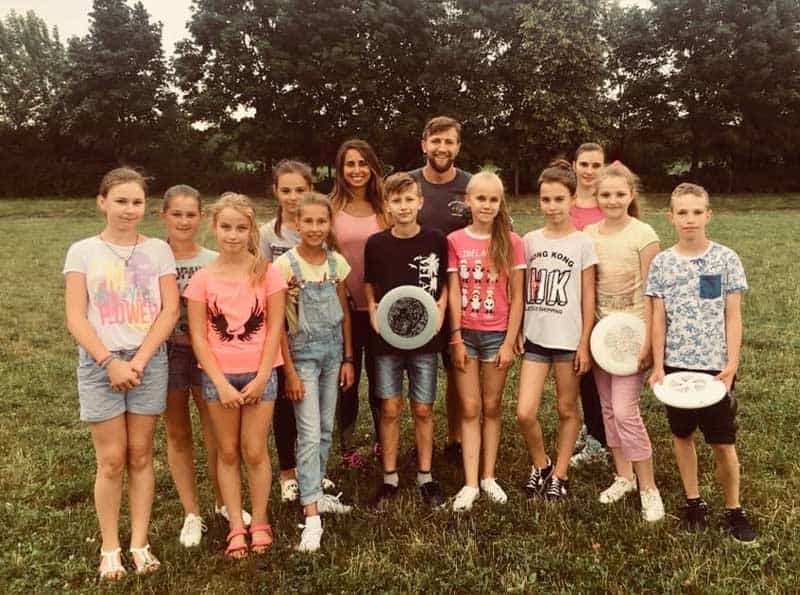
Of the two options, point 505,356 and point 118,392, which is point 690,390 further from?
point 118,392

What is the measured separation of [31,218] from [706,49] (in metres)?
32.0

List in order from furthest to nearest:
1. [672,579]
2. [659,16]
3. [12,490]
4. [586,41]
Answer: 1. [659,16]
2. [586,41]
3. [12,490]
4. [672,579]

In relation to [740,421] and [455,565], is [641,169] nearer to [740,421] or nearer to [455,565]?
[740,421]

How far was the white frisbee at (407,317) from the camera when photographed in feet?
12.8

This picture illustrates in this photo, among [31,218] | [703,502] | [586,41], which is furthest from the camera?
[586,41]

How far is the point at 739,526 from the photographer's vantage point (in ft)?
12.0

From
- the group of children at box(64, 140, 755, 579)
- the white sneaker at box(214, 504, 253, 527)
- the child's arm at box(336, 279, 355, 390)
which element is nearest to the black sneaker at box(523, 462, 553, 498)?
the group of children at box(64, 140, 755, 579)

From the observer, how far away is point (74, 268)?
3297 millimetres

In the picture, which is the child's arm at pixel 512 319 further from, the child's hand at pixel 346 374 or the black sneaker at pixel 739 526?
the black sneaker at pixel 739 526

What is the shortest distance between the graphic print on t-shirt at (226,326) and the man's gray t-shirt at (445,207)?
1547 millimetres

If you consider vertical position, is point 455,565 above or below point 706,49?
below

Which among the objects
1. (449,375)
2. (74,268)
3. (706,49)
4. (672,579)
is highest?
(706,49)

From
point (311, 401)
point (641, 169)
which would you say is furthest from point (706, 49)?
point (311, 401)

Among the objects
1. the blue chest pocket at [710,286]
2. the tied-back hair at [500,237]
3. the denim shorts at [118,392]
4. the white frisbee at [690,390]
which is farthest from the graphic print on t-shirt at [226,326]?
the blue chest pocket at [710,286]
